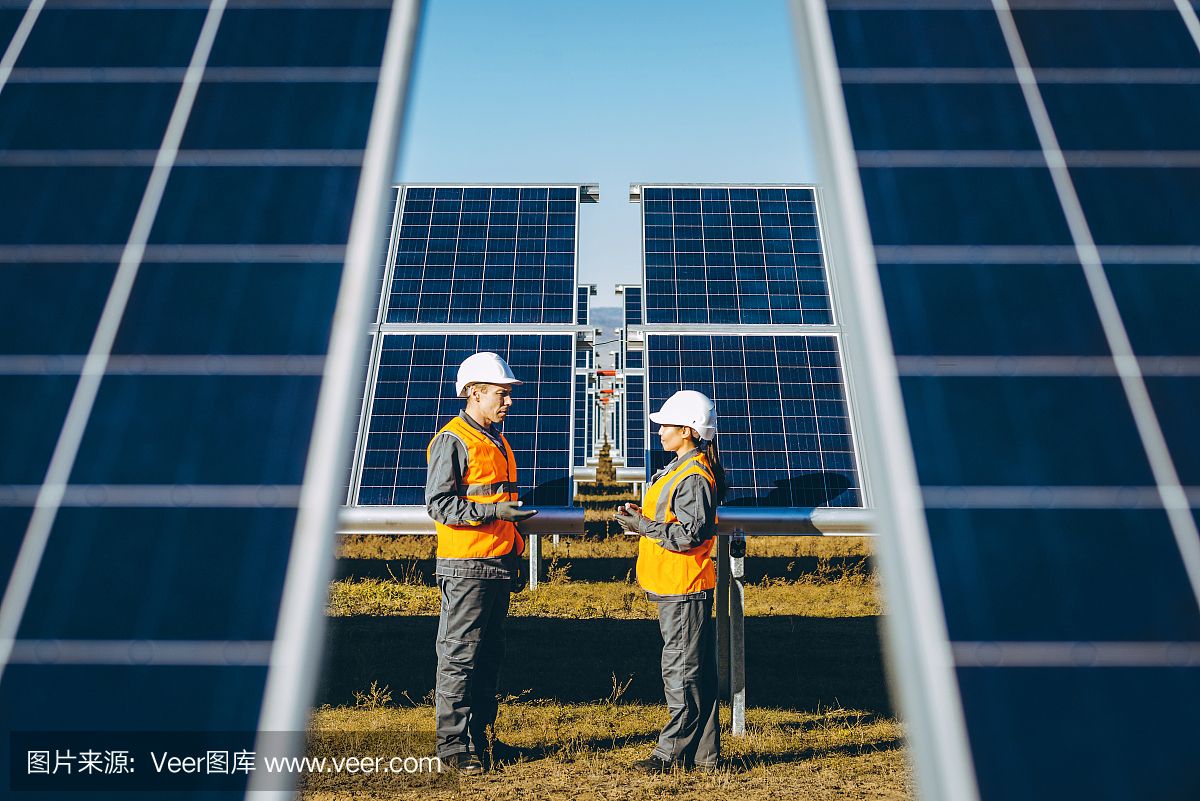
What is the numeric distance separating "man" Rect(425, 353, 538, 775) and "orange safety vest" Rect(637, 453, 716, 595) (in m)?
0.95

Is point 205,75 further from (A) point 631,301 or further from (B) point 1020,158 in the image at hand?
(A) point 631,301

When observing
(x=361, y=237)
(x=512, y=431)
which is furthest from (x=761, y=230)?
(x=361, y=237)

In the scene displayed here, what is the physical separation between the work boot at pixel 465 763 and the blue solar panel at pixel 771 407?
123 inches

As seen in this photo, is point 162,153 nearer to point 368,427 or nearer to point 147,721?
point 147,721

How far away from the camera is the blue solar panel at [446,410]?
6.41 m

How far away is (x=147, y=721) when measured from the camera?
166 centimetres

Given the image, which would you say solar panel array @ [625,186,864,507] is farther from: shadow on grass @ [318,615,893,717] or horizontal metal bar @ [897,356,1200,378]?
horizontal metal bar @ [897,356,1200,378]

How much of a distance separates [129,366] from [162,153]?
928 mm

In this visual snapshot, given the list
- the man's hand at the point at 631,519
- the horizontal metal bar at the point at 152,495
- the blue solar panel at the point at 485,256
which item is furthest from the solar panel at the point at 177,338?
the blue solar panel at the point at 485,256

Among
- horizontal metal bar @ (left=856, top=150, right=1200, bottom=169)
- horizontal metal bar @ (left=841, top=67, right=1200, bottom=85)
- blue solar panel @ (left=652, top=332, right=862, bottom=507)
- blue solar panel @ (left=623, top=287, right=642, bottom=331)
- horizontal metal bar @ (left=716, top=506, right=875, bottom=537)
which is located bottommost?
horizontal metal bar @ (left=716, top=506, right=875, bottom=537)

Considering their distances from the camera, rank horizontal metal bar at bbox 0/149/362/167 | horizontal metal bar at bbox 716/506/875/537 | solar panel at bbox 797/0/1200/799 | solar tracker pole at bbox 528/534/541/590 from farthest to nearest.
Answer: solar tracker pole at bbox 528/534/541/590 → horizontal metal bar at bbox 716/506/875/537 → horizontal metal bar at bbox 0/149/362/167 → solar panel at bbox 797/0/1200/799

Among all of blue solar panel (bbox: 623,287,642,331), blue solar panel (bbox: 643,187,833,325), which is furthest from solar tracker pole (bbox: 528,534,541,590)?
blue solar panel (bbox: 623,287,642,331)

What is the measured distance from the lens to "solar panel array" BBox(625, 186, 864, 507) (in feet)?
21.0

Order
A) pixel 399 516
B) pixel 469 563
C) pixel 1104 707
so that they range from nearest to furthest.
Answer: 1. pixel 1104 707
2. pixel 469 563
3. pixel 399 516
